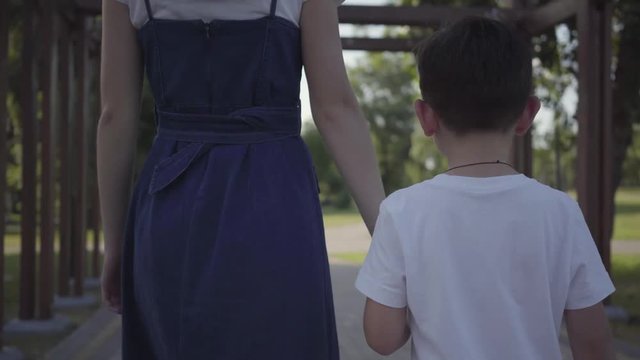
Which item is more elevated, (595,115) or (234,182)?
(595,115)

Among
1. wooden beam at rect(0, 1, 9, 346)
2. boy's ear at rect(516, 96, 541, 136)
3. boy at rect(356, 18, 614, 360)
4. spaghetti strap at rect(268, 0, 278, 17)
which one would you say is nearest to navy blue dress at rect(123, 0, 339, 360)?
spaghetti strap at rect(268, 0, 278, 17)

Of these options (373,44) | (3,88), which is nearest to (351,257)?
(373,44)

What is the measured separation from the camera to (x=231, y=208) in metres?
1.42

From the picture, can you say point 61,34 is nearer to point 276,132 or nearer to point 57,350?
point 57,350

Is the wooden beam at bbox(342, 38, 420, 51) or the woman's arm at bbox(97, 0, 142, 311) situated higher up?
the wooden beam at bbox(342, 38, 420, 51)

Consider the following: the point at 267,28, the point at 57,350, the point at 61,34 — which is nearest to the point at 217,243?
the point at 267,28

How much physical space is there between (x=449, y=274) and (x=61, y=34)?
20.9 ft

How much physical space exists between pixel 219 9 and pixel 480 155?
54cm

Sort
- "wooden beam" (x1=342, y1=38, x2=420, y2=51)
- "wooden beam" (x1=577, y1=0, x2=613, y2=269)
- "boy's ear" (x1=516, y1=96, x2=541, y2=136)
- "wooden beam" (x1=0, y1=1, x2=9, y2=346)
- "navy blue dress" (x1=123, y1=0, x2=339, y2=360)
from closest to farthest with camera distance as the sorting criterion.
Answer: "navy blue dress" (x1=123, y1=0, x2=339, y2=360) < "boy's ear" (x1=516, y1=96, x2=541, y2=136) < "wooden beam" (x1=0, y1=1, x2=9, y2=346) < "wooden beam" (x1=577, y1=0, x2=613, y2=269) < "wooden beam" (x1=342, y1=38, x2=420, y2=51)

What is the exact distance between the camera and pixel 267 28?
1.46 m

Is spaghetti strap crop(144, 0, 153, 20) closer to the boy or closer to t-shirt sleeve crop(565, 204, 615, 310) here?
the boy

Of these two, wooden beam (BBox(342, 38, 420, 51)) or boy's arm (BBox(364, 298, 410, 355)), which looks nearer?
boy's arm (BBox(364, 298, 410, 355))

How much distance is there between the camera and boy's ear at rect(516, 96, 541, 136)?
152 centimetres

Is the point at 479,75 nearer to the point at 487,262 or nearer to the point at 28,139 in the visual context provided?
the point at 487,262
